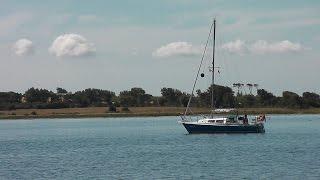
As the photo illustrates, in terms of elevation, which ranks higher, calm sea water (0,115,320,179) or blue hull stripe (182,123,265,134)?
blue hull stripe (182,123,265,134)

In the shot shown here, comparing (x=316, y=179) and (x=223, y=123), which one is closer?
(x=316, y=179)

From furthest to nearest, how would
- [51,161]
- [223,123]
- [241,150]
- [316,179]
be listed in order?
[223,123] → [241,150] → [51,161] → [316,179]

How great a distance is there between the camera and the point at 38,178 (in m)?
53.8

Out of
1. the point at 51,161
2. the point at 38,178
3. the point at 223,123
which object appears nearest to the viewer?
the point at 38,178

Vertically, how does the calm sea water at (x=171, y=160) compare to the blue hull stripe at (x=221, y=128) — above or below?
below

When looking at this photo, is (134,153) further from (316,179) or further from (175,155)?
(316,179)

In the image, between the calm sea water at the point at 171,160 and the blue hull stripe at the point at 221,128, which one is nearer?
the calm sea water at the point at 171,160

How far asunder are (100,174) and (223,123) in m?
48.1

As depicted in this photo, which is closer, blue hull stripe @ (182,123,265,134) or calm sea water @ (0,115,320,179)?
calm sea water @ (0,115,320,179)

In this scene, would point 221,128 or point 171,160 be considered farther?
point 221,128

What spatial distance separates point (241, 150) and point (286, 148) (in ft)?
18.9

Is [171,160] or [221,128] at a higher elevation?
[221,128]

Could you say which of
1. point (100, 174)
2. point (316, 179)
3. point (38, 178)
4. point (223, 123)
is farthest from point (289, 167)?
point (223, 123)

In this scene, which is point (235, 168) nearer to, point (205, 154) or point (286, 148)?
point (205, 154)
